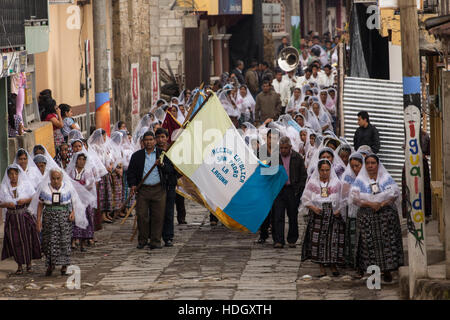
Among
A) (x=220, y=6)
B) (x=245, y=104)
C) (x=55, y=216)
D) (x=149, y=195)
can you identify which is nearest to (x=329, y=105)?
(x=245, y=104)

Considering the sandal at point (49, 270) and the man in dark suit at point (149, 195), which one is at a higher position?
the man in dark suit at point (149, 195)

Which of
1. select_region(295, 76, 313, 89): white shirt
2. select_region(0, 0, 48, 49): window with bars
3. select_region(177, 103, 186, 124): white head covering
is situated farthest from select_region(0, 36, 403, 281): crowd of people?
select_region(295, 76, 313, 89): white shirt

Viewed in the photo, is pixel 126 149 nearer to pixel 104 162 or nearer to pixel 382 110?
pixel 104 162

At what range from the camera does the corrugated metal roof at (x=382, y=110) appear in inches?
729

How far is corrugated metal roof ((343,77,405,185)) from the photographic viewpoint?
1852 cm

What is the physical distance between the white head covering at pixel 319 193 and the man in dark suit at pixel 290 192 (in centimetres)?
221

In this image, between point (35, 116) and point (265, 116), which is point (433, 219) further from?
point (265, 116)

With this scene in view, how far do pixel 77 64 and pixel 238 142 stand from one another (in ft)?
28.9

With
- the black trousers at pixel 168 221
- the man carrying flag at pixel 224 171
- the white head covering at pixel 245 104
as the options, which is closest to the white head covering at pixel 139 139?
the man carrying flag at pixel 224 171

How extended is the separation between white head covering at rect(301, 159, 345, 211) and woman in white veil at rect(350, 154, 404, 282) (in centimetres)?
39

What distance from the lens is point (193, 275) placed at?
1328 cm

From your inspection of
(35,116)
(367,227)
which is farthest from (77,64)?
(367,227)

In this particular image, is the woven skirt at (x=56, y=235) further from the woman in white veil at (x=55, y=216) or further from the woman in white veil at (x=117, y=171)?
the woman in white veil at (x=117, y=171)

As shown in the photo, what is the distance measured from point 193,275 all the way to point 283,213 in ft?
8.27
